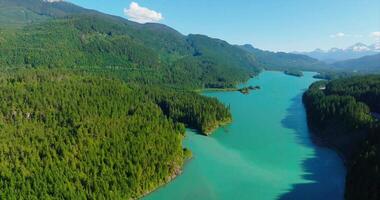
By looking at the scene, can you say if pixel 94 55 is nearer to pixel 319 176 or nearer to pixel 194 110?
pixel 194 110

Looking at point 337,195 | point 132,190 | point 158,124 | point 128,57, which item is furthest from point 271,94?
point 132,190

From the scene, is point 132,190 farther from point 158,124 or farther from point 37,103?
point 37,103

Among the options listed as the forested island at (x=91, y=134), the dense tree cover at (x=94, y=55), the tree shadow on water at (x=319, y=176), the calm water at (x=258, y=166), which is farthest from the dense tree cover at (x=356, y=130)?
the dense tree cover at (x=94, y=55)

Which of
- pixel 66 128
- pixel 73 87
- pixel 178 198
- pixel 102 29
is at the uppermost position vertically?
pixel 102 29

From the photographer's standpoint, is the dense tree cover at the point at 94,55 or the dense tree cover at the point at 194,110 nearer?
the dense tree cover at the point at 194,110

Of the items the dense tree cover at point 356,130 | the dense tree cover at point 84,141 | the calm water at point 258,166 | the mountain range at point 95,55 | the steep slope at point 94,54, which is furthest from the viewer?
the steep slope at point 94,54

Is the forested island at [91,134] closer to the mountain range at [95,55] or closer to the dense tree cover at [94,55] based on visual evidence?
the dense tree cover at [94,55]

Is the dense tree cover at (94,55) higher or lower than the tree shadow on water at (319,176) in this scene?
higher

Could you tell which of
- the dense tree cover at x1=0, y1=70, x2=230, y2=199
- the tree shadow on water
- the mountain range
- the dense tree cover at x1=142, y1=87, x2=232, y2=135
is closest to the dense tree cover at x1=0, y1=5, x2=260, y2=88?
the mountain range
